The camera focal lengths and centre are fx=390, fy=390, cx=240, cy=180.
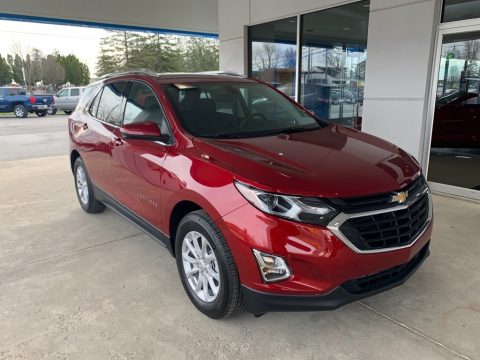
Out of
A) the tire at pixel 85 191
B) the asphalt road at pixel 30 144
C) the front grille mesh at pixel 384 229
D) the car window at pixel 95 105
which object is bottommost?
the asphalt road at pixel 30 144

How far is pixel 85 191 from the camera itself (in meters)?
4.95

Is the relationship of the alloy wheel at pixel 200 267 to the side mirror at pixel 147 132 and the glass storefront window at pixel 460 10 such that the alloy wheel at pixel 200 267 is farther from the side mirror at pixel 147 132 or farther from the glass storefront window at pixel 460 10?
the glass storefront window at pixel 460 10

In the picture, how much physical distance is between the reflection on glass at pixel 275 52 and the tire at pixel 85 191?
4596 millimetres

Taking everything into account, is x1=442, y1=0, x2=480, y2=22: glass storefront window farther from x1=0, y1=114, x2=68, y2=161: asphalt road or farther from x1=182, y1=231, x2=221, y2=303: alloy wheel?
x1=0, y1=114, x2=68, y2=161: asphalt road

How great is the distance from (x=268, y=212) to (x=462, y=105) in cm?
453

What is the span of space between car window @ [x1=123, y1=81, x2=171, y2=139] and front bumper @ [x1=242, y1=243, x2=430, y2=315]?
4.71 feet

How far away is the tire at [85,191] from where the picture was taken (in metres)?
4.75

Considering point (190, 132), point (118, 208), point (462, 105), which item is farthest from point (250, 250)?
point (462, 105)

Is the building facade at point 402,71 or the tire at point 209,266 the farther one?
the building facade at point 402,71

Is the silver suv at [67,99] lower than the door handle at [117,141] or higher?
lower

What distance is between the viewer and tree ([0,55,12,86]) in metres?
52.3

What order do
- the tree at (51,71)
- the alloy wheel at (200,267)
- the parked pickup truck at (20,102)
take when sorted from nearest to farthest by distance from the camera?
the alloy wheel at (200,267), the parked pickup truck at (20,102), the tree at (51,71)

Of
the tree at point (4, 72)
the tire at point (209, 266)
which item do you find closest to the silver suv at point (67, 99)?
the tire at point (209, 266)

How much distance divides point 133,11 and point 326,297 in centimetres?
1062
